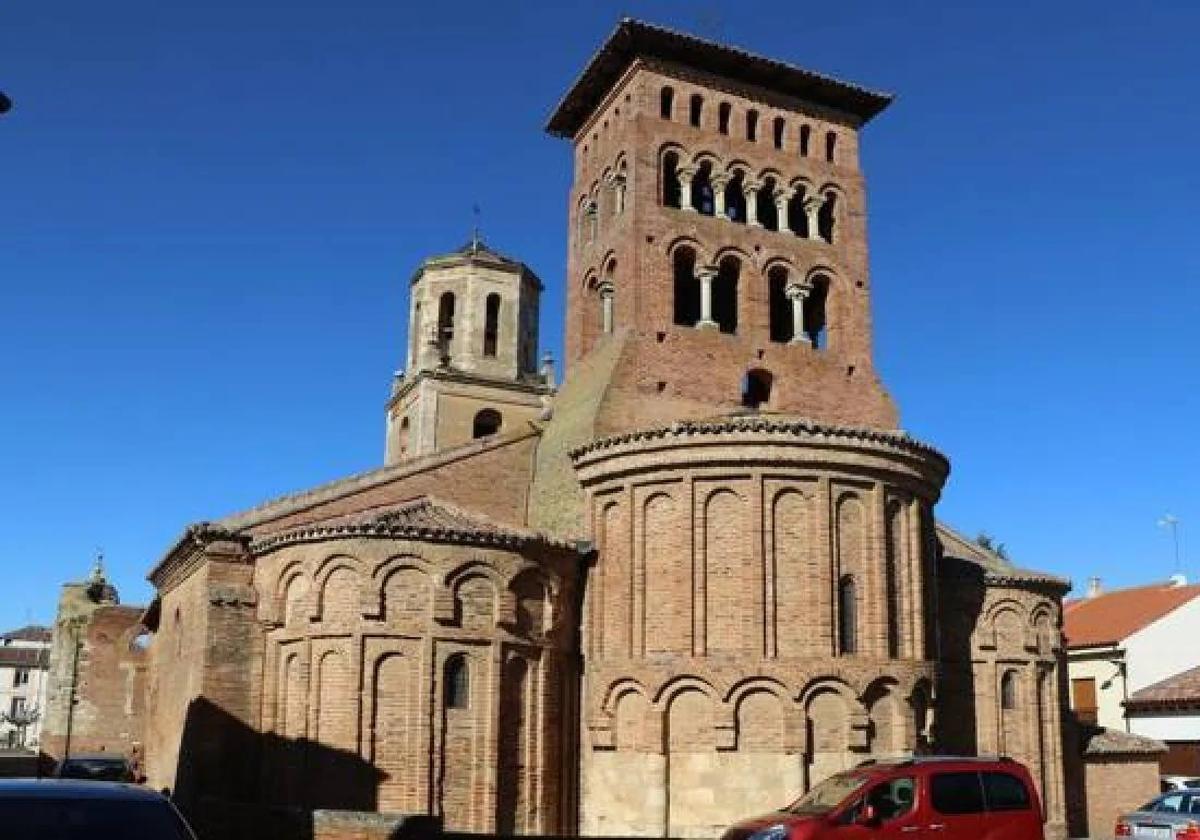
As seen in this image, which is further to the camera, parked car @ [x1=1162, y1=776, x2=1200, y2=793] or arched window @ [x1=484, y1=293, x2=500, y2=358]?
arched window @ [x1=484, y1=293, x2=500, y2=358]

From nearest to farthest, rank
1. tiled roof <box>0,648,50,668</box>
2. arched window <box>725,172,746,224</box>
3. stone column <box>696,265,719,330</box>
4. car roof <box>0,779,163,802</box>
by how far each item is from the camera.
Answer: car roof <box>0,779,163,802</box> → stone column <box>696,265,719,330</box> → arched window <box>725,172,746,224</box> → tiled roof <box>0,648,50,668</box>

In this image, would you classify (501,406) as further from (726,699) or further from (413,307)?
(726,699)

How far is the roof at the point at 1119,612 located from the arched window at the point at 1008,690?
1483 centimetres

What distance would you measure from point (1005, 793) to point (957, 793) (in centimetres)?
72

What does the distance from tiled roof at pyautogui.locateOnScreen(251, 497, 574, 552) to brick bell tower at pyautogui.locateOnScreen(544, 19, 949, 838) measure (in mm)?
2027

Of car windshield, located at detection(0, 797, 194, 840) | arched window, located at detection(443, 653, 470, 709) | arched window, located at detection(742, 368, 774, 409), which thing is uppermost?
arched window, located at detection(742, 368, 774, 409)

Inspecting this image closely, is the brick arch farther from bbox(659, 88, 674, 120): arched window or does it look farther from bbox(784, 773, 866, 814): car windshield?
bbox(659, 88, 674, 120): arched window

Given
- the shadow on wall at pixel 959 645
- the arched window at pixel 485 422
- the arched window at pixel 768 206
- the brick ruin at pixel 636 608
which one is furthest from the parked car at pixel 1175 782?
the arched window at pixel 485 422

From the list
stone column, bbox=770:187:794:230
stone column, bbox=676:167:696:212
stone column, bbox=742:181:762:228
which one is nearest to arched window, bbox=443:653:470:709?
stone column, bbox=676:167:696:212

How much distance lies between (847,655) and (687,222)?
35.7ft

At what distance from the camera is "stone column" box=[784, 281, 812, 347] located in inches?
1086

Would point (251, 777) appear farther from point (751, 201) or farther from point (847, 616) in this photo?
point (751, 201)

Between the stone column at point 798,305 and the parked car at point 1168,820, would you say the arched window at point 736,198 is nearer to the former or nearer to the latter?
the stone column at point 798,305

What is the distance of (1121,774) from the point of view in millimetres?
26859
